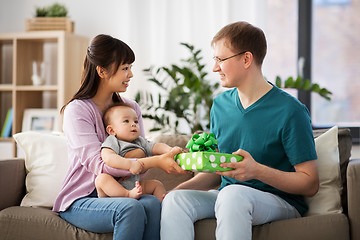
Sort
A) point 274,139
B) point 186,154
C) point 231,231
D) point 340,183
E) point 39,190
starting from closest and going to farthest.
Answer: point 231,231 < point 186,154 < point 274,139 < point 340,183 < point 39,190

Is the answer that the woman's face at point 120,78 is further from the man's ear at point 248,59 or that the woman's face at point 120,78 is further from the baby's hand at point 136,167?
the man's ear at point 248,59

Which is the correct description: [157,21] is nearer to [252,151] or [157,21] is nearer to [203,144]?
[252,151]

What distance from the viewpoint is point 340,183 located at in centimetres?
201

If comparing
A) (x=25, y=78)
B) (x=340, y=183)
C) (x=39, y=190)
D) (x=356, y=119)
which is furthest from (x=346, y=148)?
(x=25, y=78)

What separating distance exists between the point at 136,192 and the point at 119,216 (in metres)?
0.13

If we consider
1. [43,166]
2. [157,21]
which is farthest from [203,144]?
[157,21]

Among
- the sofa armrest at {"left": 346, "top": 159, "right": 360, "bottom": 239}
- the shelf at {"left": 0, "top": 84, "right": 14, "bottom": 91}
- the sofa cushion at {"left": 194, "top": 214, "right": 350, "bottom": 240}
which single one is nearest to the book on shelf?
the shelf at {"left": 0, "top": 84, "right": 14, "bottom": 91}

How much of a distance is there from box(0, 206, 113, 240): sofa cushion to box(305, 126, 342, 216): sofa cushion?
2.96 feet

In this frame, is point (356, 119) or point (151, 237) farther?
point (356, 119)

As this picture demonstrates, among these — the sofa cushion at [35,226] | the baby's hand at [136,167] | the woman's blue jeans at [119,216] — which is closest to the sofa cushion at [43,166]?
the sofa cushion at [35,226]

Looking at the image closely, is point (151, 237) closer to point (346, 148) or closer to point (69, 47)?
point (346, 148)

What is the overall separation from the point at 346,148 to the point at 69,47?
2.39 metres

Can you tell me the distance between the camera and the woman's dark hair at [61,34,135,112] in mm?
1938

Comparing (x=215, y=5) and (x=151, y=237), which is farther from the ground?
(x=215, y=5)
